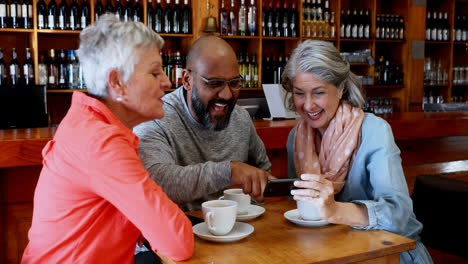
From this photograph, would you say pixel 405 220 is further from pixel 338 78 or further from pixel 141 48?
pixel 141 48

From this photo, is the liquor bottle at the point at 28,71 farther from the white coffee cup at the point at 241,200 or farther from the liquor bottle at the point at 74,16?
the white coffee cup at the point at 241,200

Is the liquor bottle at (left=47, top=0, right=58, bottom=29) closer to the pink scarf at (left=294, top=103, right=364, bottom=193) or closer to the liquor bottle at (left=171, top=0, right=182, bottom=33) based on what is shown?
the liquor bottle at (left=171, top=0, right=182, bottom=33)

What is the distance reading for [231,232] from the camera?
1225 mm

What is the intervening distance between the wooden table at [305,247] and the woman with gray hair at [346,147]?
83 mm

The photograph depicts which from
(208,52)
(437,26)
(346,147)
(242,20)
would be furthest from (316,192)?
(437,26)

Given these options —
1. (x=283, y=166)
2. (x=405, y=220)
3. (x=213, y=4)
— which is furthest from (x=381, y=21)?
(x=405, y=220)

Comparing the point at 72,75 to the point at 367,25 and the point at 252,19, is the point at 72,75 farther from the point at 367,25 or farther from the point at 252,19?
the point at 367,25

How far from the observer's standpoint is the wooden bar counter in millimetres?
2287

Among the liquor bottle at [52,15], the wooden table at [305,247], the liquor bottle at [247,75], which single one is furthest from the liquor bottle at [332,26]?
the wooden table at [305,247]

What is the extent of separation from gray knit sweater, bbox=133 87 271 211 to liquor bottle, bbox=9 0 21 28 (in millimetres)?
2945

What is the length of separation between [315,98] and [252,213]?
1.77ft

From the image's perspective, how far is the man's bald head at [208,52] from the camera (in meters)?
1.79

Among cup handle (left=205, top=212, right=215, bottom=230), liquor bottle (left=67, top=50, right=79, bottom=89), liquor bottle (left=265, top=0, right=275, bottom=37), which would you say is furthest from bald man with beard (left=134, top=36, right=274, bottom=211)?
liquor bottle (left=265, top=0, right=275, bottom=37)

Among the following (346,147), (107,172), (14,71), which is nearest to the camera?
(107,172)
